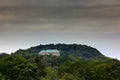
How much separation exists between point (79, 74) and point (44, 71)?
802cm

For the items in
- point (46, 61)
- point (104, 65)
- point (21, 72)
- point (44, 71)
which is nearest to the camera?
point (21, 72)

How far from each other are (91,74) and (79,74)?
2.98 meters

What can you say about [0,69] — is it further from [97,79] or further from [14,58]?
[97,79]

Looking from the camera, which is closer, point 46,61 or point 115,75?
point 115,75

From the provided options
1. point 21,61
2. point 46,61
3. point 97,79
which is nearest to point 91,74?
point 97,79

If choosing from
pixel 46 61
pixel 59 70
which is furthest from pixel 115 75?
pixel 46 61

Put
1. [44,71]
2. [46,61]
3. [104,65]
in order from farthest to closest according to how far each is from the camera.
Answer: [46,61] → [104,65] → [44,71]

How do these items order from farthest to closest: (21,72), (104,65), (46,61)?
(46,61), (104,65), (21,72)

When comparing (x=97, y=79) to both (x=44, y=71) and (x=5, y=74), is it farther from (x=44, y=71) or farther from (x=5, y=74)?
(x=5, y=74)

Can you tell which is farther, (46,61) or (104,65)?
(46,61)

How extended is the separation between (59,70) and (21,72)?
15407 mm

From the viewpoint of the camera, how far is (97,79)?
8894cm

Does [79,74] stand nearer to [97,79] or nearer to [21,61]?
[97,79]

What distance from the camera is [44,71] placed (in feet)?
286
